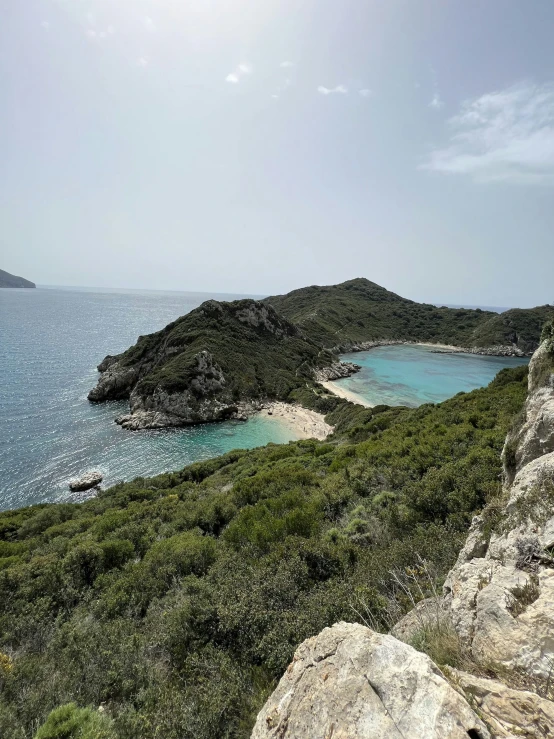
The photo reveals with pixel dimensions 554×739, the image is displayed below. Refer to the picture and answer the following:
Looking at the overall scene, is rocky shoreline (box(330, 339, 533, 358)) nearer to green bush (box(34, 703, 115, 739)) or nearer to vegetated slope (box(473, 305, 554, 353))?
vegetated slope (box(473, 305, 554, 353))

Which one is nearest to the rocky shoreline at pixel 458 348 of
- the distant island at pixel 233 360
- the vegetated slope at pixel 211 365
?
the distant island at pixel 233 360

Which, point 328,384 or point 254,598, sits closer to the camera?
point 254,598

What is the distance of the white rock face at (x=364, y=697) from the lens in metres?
2.72

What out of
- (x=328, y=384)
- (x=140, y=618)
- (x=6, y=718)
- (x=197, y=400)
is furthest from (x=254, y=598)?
(x=328, y=384)

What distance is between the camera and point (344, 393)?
219ft

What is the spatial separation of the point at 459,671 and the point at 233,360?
62773 mm

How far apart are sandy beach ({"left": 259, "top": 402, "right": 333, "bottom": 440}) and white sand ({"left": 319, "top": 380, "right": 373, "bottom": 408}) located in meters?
10.2

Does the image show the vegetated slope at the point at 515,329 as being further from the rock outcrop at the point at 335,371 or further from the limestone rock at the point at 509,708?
the limestone rock at the point at 509,708

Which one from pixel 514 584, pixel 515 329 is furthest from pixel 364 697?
pixel 515 329

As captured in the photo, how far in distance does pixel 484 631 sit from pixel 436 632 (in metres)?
0.91

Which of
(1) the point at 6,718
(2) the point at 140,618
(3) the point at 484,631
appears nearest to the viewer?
(3) the point at 484,631

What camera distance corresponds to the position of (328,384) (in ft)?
239

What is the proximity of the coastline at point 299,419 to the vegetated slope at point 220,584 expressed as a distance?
29068mm

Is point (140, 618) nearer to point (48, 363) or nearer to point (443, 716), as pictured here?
point (443, 716)
